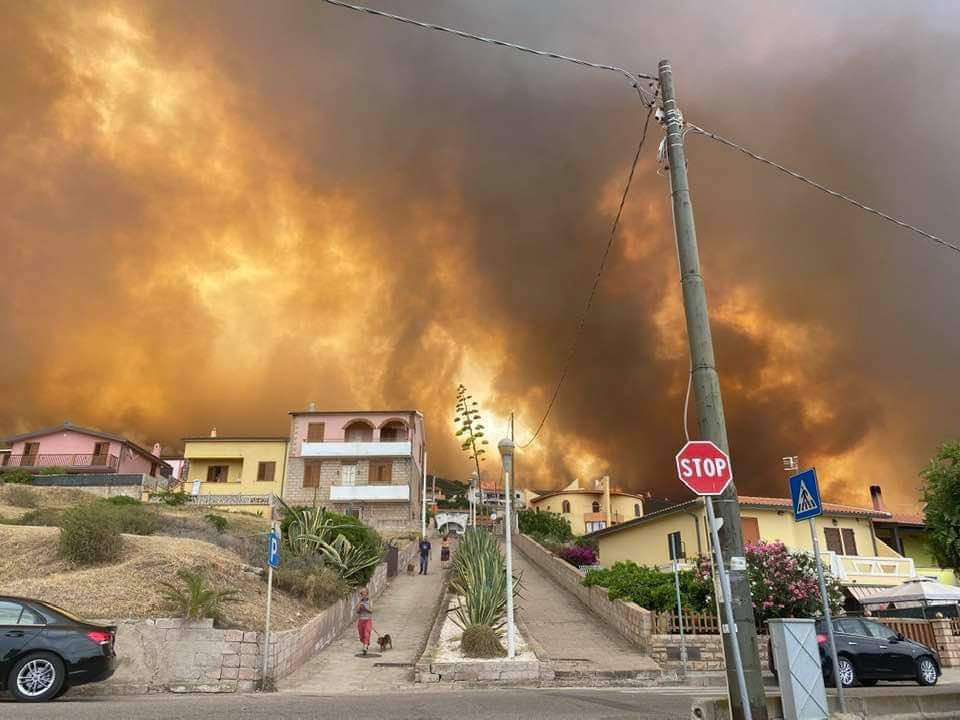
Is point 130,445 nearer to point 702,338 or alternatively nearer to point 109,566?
point 109,566

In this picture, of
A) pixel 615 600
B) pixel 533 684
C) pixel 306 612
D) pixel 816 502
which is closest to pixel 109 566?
pixel 306 612

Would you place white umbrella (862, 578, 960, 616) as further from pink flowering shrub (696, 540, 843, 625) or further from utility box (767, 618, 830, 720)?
utility box (767, 618, 830, 720)

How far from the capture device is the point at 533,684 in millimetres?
11875

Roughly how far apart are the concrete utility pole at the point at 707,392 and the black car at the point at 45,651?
876 centimetres

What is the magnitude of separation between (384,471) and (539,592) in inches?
1083

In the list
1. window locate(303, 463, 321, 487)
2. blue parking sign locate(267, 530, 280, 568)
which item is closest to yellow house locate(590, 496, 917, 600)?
blue parking sign locate(267, 530, 280, 568)

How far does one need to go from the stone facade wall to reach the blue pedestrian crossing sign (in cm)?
684

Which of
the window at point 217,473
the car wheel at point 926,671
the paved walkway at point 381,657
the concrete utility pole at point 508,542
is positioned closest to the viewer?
the paved walkway at point 381,657

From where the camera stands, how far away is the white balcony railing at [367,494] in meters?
49.2

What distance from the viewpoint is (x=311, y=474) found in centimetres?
5156

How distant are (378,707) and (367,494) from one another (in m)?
41.4

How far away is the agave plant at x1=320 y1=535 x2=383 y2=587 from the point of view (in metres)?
19.6

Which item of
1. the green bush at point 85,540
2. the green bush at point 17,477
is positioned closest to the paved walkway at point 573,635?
the green bush at point 85,540

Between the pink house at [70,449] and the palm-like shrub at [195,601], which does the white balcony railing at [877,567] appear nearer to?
the palm-like shrub at [195,601]
